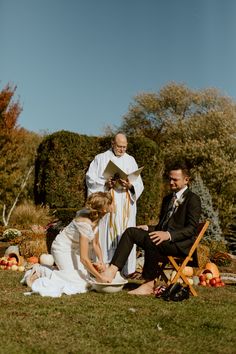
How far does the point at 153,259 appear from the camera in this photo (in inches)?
229

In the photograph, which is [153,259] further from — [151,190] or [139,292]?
[151,190]

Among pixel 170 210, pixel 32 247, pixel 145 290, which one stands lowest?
pixel 32 247

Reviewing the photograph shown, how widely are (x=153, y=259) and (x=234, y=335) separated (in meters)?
1.81

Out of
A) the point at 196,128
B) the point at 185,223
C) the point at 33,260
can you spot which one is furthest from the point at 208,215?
the point at 196,128

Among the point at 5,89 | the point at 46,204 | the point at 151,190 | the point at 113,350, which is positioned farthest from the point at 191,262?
the point at 5,89

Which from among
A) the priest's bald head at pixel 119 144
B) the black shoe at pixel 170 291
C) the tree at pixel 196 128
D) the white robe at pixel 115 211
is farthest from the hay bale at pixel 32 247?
the tree at pixel 196 128

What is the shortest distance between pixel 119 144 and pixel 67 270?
6.60 feet

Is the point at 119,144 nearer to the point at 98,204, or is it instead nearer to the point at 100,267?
the point at 98,204

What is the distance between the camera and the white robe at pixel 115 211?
7.17 m

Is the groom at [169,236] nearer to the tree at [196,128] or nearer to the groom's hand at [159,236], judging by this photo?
the groom's hand at [159,236]

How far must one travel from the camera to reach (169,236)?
5.79 meters

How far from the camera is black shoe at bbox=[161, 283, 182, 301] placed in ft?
17.8

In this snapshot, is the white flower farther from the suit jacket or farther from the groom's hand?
the groom's hand

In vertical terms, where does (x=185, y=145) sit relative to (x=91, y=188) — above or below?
above
